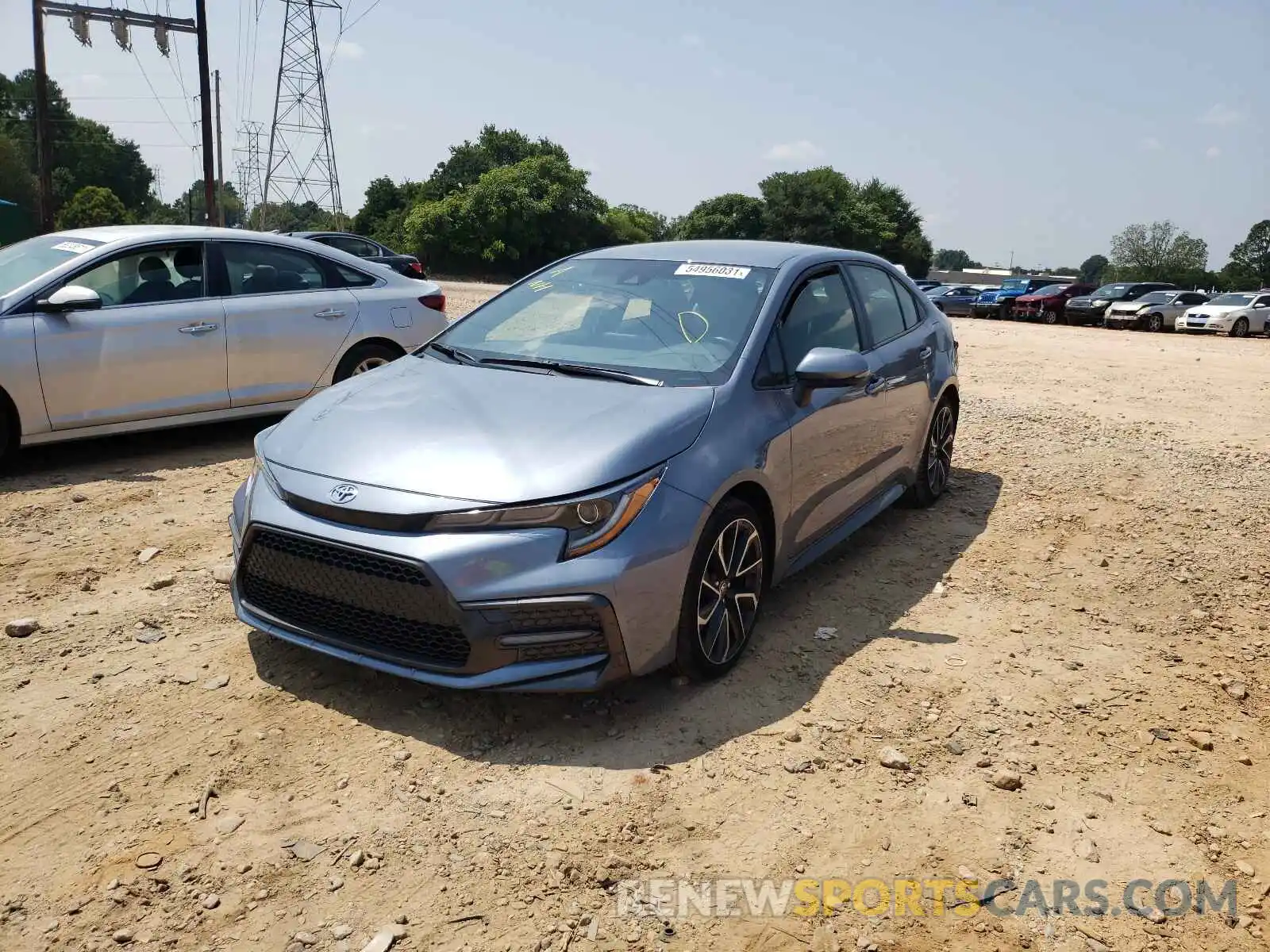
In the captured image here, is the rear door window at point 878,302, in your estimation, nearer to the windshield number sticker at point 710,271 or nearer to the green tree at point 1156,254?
the windshield number sticker at point 710,271

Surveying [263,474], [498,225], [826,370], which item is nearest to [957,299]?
[498,225]

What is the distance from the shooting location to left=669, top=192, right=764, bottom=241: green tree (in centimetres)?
6750

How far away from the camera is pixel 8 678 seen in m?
3.72

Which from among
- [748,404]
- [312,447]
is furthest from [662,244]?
[312,447]

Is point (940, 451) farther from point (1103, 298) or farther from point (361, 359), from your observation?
point (1103, 298)

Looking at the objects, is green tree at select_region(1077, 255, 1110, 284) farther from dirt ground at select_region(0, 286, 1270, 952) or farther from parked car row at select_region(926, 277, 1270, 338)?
dirt ground at select_region(0, 286, 1270, 952)

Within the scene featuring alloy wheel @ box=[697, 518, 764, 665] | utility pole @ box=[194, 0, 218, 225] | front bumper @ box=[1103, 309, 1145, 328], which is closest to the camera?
alloy wheel @ box=[697, 518, 764, 665]

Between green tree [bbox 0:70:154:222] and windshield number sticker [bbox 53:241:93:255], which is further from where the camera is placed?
green tree [bbox 0:70:154:222]

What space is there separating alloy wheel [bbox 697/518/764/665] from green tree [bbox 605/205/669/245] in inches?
1589

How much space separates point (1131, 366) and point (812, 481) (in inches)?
429

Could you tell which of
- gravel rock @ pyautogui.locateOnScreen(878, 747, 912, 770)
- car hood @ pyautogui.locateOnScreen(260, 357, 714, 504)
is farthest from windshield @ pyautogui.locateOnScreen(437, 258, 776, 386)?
gravel rock @ pyautogui.locateOnScreen(878, 747, 912, 770)

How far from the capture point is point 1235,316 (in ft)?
89.6

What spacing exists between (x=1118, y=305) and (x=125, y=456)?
3084 cm

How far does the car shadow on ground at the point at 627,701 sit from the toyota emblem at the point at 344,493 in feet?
2.49
